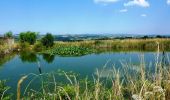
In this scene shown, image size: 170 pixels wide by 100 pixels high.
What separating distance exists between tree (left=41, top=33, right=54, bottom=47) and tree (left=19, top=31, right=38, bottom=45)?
2.05 metres

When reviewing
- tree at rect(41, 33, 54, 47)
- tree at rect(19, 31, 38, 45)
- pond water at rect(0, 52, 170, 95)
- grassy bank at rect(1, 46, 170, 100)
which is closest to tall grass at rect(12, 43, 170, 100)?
grassy bank at rect(1, 46, 170, 100)

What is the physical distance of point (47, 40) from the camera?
3231cm

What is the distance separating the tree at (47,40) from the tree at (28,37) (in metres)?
2.05

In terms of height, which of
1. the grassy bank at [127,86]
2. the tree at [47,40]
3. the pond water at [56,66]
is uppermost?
the grassy bank at [127,86]

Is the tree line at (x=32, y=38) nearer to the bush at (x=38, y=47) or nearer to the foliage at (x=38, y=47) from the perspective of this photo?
the foliage at (x=38, y=47)

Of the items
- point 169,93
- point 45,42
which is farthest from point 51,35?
point 169,93

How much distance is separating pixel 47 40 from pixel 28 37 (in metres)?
2.90

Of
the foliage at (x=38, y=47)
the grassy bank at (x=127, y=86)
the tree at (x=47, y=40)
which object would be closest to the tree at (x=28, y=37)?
the tree at (x=47, y=40)

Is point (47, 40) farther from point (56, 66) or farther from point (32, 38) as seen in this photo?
point (56, 66)

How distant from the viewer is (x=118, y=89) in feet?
7.77

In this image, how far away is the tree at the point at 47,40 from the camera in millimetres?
31903

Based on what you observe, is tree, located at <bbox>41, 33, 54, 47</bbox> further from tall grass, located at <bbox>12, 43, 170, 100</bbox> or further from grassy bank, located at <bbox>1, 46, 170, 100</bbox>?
tall grass, located at <bbox>12, 43, 170, 100</bbox>

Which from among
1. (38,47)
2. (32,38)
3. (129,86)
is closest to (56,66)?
(129,86)

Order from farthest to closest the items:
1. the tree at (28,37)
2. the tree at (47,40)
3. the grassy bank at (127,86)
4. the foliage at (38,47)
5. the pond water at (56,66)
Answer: the tree at (28,37)
the tree at (47,40)
the foliage at (38,47)
the pond water at (56,66)
the grassy bank at (127,86)
